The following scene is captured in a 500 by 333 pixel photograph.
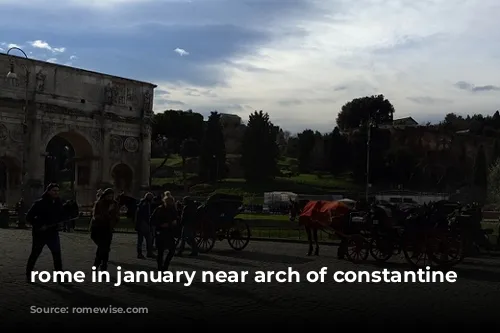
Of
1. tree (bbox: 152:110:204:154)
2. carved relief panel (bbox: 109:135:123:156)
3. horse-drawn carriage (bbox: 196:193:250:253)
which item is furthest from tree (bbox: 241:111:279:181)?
horse-drawn carriage (bbox: 196:193:250:253)

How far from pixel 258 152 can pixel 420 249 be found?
265ft

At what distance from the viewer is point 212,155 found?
3708 inches

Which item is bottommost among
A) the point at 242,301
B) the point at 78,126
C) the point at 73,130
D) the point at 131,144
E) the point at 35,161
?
the point at 242,301

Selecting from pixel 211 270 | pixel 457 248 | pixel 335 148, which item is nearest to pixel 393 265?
pixel 457 248

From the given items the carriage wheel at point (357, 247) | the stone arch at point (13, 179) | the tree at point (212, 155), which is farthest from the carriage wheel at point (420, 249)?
the tree at point (212, 155)

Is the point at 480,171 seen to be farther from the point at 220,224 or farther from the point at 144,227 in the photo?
the point at 144,227

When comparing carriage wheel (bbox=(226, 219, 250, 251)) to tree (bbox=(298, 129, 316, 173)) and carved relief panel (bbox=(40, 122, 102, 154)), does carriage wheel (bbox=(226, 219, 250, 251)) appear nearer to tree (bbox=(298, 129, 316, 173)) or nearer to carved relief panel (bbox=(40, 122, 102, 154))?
carved relief panel (bbox=(40, 122, 102, 154))

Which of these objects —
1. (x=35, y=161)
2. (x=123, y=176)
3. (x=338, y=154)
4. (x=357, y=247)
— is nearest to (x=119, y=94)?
(x=123, y=176)

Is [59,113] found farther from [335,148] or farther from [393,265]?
[335,148]

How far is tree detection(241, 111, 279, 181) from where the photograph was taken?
9492cm

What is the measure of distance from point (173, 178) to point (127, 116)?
43.2m

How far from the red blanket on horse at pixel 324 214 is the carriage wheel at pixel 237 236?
238 centimetres

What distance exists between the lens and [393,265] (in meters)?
14.9

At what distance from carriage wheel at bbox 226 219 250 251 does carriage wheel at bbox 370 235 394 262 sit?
4.48 m
